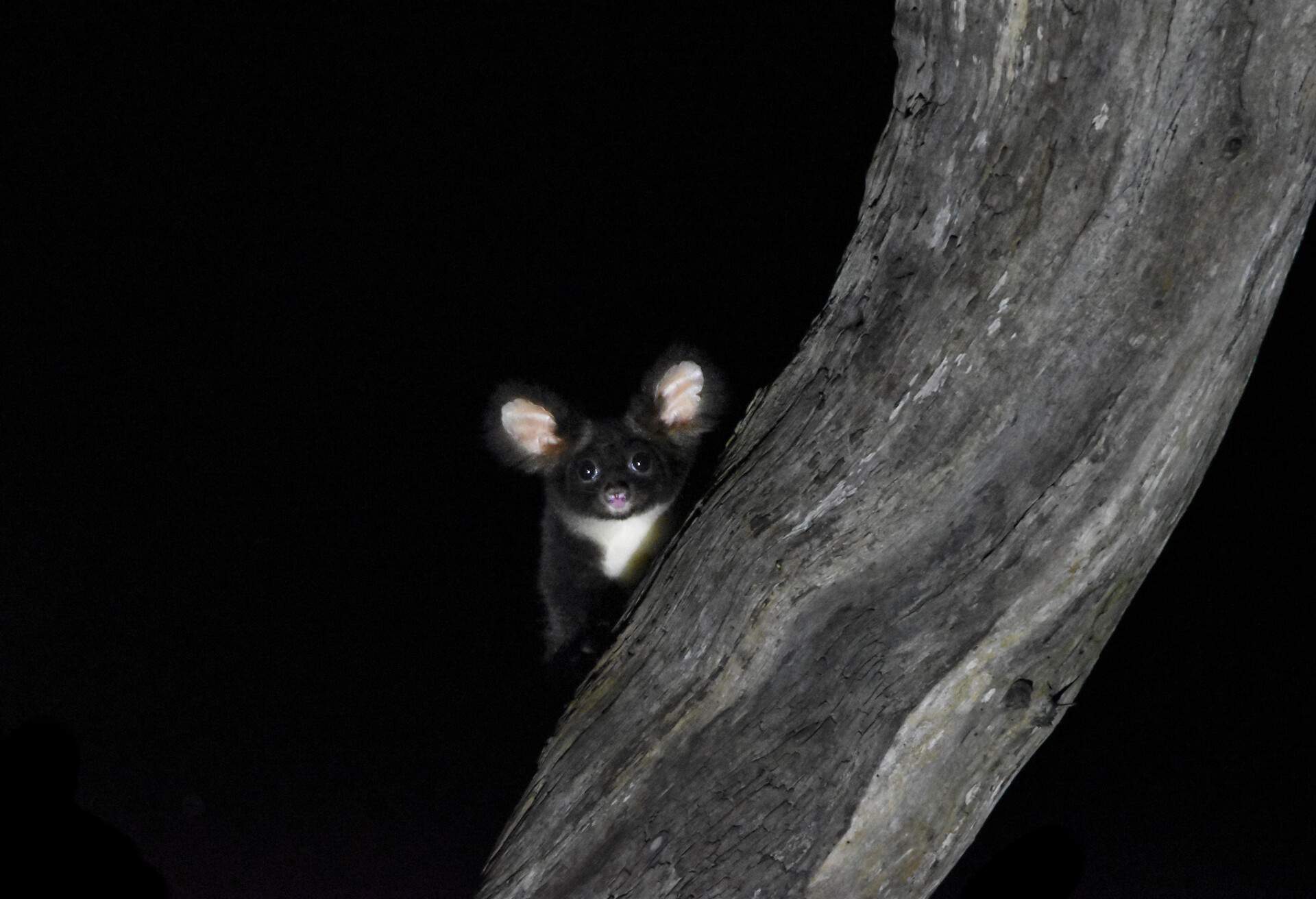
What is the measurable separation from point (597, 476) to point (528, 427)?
26 centimetres

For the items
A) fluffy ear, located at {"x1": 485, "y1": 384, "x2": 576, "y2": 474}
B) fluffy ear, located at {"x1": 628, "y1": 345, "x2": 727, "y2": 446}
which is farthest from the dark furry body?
fluffy ear, located at {"x1": 628, "y1": 345, "x2": 727, "y2": 446}

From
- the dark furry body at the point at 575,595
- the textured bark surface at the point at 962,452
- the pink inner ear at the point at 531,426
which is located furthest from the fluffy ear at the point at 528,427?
the textured bark surface at the point at 962,452

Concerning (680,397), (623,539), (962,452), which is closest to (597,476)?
(623,539)

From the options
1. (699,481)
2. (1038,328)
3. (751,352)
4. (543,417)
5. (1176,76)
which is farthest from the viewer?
(751,352)

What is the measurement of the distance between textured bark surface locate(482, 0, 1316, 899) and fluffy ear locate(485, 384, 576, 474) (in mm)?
1352

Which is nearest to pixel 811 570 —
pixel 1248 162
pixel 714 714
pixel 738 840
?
pixel 714 714

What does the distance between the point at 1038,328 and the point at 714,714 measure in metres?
0.89

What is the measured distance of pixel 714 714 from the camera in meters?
2.15

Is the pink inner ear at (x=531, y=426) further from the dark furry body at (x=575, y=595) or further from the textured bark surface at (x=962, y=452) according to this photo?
the textured bark surface at (x=962, y=452)

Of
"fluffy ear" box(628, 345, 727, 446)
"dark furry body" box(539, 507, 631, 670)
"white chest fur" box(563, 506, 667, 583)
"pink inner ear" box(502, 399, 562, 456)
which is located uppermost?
"fluffy ear" box(628, 345, 727, 446)

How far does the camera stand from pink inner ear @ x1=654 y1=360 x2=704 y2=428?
3418 millimetres

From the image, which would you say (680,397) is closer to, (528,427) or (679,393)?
(679,393)

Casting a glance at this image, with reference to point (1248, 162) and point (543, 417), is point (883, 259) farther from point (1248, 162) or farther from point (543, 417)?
point (543, 417)

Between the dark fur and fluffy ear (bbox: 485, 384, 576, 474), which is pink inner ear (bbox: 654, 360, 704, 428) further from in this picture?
fluffy ear (bbox: 485, 384, 576, 474)
